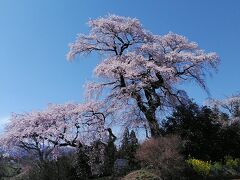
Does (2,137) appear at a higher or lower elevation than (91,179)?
higher

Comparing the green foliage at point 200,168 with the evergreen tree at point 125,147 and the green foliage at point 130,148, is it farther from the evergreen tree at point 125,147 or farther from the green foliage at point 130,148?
the evergreen tree at point 125,147

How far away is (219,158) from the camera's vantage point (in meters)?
23.9

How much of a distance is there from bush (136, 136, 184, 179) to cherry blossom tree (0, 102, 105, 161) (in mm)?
5109

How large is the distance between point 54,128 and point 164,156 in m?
8.01

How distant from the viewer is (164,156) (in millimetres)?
18688

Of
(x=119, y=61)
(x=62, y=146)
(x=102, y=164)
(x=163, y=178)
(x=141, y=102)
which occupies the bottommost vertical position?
(x=163, y=178)

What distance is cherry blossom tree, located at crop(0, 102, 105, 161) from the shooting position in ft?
78.5

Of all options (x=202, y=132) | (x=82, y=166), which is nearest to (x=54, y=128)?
(x=82, y=166)

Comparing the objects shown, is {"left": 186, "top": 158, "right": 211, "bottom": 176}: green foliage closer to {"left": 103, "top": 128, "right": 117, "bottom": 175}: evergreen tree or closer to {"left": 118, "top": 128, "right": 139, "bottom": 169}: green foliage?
{"left": 118, "top": 128, "right": 139, "bottom": 169}: green foliage

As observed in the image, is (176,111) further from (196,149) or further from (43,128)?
(43,128)

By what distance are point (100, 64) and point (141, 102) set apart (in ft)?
11.9

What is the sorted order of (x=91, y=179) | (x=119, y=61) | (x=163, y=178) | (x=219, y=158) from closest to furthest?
(x=163, y=178)
(x=91, y=179)
(x=219, y=158)
(x=119, y=61)

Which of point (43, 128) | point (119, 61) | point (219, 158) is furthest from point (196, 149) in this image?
point (43, 128)

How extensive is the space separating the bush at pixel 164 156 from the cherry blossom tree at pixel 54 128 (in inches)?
201
